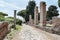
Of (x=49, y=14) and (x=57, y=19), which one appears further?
(x=49, y=14)

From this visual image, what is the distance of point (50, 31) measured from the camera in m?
12.6

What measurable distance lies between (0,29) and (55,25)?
5.41m

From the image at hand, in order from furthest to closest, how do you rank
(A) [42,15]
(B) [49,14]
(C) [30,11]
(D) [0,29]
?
(C) [30,11] < (B) [49,14] < (A) [42,15] < (D) [0,29]

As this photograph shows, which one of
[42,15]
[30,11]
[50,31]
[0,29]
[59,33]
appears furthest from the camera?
[30,11]

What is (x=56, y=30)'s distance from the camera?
11.7 metres

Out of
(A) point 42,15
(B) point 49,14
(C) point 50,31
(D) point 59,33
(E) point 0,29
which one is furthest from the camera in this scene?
(B) point 49,14

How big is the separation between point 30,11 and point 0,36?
158 ft

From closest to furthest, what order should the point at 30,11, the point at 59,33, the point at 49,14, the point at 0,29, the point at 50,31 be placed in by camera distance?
1. the point at 0,29
2. the point at 59,33
3. the point at 50,31
4. the point at 49,14
5. the point at 30,11

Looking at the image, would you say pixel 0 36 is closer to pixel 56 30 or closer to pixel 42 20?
pixel 56 30

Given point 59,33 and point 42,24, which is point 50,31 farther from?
point 42,24

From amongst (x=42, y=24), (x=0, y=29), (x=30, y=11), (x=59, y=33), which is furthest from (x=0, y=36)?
(x=30, y=11)

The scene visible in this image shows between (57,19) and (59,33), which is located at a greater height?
(57,19)

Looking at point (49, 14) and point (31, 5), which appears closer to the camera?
point (49, 14)

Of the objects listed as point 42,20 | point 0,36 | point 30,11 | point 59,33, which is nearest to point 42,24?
point 42,20
